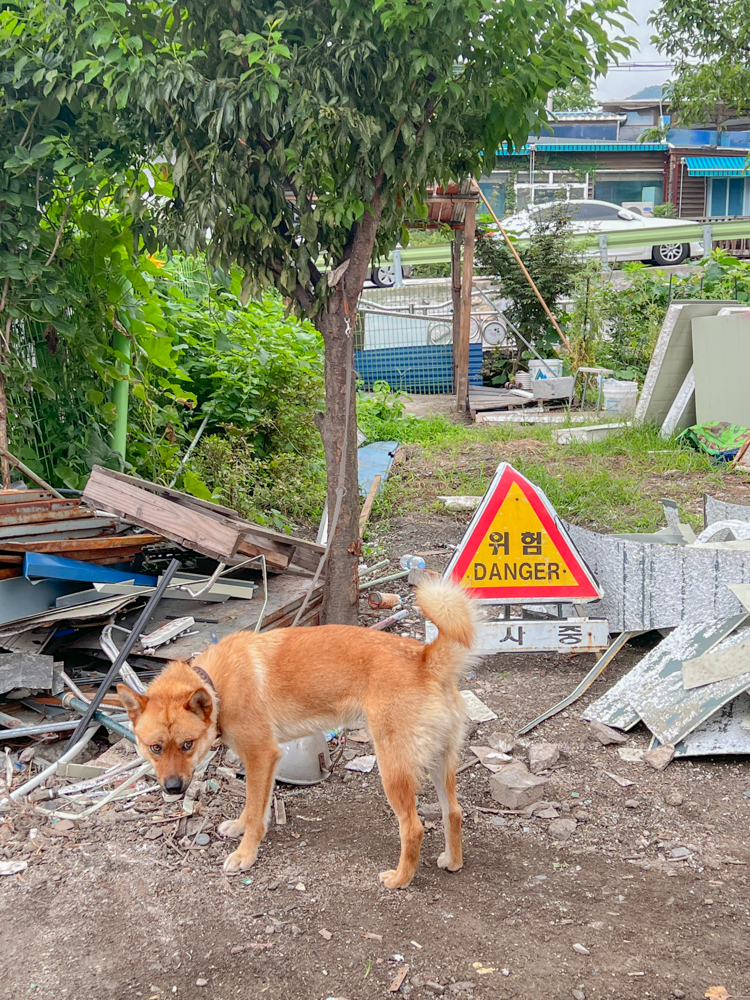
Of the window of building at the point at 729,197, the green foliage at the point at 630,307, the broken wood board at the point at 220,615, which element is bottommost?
the broken wood board at the point at 220,615

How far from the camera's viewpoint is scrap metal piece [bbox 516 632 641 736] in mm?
4531

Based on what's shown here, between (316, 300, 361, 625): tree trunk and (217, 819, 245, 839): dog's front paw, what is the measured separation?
1.93 m

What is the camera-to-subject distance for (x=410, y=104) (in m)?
4.42

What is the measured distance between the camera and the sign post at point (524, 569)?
484cm

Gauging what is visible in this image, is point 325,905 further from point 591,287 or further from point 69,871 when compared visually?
point 591,287

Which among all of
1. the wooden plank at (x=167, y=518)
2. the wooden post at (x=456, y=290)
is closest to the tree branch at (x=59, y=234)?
the wooden plank at (x=167, y=518)

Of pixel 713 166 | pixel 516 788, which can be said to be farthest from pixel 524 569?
pixel 713 166

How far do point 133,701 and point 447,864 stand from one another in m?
1.39

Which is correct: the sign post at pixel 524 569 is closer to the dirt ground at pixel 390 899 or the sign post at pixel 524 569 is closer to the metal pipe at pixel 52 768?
the dirt ground at pixel 390 899

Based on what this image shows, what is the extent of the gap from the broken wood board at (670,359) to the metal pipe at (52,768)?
800 cm

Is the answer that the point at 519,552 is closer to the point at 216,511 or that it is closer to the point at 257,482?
the point at 216,511

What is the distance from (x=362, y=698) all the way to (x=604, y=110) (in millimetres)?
46679

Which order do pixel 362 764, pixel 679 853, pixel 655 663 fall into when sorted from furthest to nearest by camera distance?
pixel 655 663, pixel 362 764, pixel 679 853

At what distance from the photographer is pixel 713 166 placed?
32969mm
